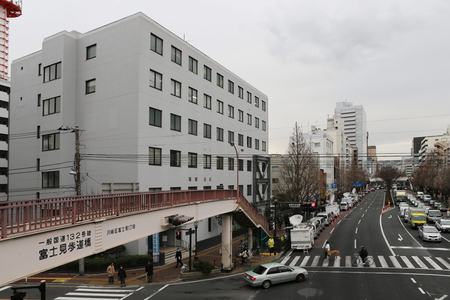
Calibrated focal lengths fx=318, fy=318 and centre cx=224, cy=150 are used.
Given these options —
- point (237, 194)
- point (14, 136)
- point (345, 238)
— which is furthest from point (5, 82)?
point (345, 238)

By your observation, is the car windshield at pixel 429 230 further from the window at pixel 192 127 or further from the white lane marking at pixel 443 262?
the window at pixel 192 127

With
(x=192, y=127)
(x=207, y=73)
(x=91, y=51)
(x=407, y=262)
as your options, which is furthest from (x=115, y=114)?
(x=407, y=262)

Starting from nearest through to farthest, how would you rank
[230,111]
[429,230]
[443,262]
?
[443,262] → [429,230] → [230,111]

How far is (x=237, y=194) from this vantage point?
27.9 metres

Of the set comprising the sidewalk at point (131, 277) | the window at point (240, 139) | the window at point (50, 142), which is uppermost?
the window at point (240, 139)

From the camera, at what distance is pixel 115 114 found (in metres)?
32.3

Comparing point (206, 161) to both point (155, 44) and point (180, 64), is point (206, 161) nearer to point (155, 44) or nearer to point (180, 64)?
point (180, 64)

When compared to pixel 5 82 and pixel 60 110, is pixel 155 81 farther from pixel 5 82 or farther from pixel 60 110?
pixel 5 82

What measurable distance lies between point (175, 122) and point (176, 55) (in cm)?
796

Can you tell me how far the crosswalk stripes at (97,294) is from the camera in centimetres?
1923

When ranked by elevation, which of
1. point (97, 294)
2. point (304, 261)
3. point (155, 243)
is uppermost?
point (155, 243)

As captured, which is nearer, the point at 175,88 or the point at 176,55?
the point at 175,88

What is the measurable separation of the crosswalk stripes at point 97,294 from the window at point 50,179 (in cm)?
1667

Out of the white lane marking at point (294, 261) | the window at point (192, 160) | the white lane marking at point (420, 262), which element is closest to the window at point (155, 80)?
the window at point (192, 160)
